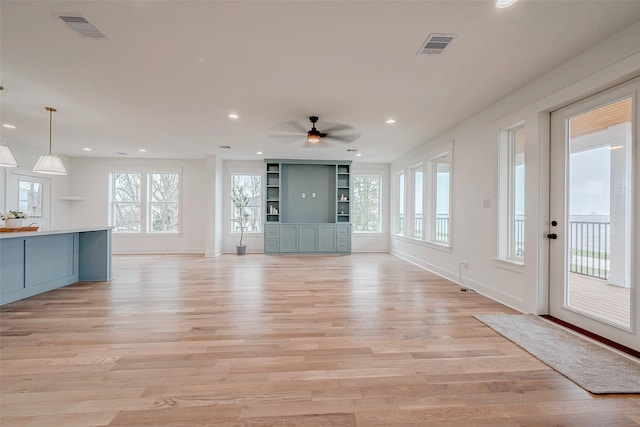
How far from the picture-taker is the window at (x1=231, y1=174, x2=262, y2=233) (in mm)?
8328

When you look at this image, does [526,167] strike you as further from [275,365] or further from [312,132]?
[275,365]

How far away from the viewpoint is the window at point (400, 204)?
7745 mm

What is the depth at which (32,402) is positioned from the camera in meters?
1.72

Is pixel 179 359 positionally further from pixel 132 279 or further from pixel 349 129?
pixel 349 129

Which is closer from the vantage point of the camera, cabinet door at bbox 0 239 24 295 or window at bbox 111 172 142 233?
cabinet door at bbox 0 239 24 295

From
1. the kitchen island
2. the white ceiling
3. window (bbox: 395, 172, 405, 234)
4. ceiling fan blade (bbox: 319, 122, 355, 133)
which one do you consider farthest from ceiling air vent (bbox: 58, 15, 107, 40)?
window (bbox: 395, 172, 405, 234)

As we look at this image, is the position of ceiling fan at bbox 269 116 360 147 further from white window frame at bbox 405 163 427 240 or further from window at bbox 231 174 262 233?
window at bbox 231 174 262 233

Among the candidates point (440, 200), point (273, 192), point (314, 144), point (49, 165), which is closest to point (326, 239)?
point (273, 192)

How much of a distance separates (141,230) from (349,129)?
665 centimetres

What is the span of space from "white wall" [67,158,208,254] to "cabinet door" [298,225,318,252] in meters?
2.72

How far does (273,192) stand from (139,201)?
3797mm

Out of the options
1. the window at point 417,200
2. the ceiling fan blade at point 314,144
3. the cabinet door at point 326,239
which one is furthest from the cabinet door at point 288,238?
the window at point 417,200

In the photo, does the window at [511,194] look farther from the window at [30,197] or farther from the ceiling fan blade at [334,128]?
the window at [30,197]

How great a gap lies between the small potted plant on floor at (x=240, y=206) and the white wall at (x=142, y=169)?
0.81m
